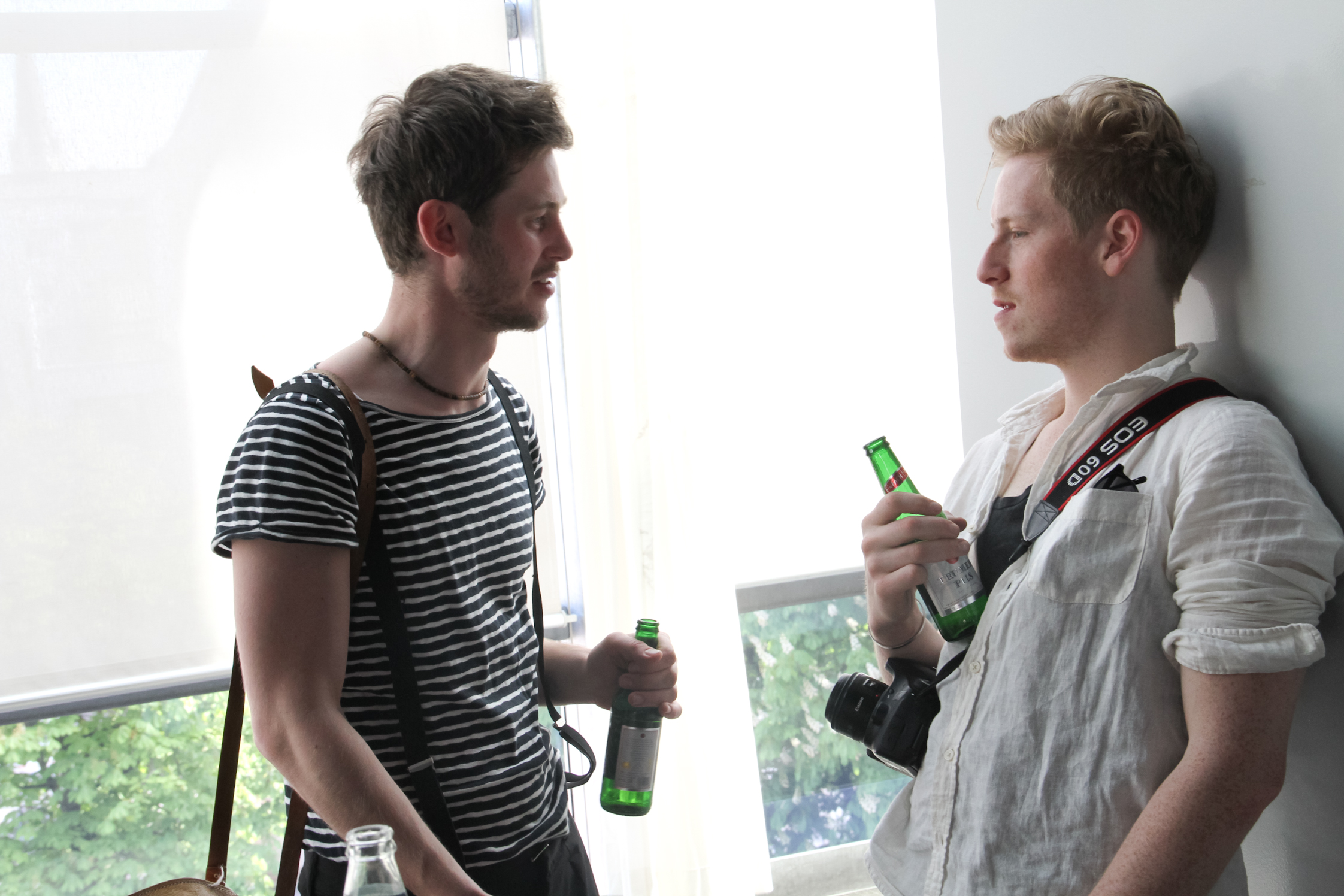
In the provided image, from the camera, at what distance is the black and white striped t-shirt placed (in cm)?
106

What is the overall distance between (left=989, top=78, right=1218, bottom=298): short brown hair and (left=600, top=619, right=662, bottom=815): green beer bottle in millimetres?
890

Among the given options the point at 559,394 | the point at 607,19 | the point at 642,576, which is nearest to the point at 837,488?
the point at 642,576

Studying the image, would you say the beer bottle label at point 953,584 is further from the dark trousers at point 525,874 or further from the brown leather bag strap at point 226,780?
the brown leather bag strap at point 226,780

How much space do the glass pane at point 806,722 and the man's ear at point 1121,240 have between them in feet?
5.57

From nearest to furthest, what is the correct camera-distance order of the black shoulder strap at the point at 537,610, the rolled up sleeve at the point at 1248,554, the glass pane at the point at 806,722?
the rolled up sleeve at the point at 1248,554, the black shoulder strap at the point at 537,610, the glass pane at the point at 806,722

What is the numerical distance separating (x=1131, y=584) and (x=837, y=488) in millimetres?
1690

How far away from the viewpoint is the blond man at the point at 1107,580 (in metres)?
1.00

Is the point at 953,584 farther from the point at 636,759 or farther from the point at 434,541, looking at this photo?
the point at 434,541

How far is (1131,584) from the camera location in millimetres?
1087

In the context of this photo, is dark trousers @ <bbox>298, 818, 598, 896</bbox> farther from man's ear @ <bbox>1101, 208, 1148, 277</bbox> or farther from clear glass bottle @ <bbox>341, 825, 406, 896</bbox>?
man's ear @ <bbox>1101, 208, 1148, 277</bbox>

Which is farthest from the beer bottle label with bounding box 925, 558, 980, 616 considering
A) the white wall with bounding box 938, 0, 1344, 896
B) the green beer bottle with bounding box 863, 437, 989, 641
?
the white wall with bounding box 938, 0, 1344, 896

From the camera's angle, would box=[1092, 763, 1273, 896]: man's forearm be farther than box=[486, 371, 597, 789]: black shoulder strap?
No

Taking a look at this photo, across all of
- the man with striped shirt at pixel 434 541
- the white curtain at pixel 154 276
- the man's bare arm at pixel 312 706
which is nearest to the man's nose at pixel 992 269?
the man with striped shirt at pixel 434 541

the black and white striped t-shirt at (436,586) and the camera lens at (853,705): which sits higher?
the black and white striped t-shirt at (436,586)
